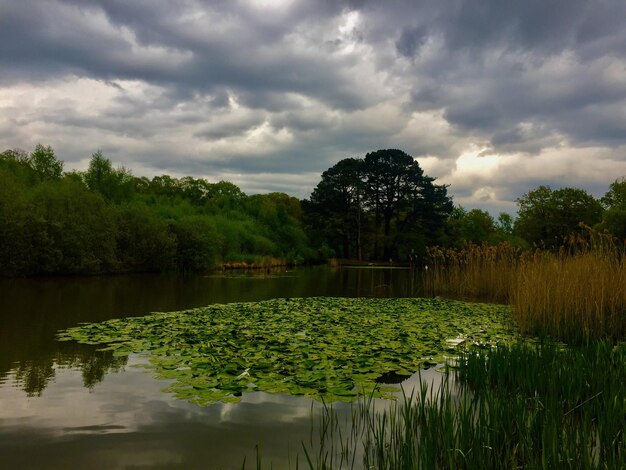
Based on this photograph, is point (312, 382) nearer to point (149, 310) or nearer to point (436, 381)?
point (436, 381)

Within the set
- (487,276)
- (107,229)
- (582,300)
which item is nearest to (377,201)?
(107,229)

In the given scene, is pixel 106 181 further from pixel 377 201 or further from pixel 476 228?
pixel 476 228

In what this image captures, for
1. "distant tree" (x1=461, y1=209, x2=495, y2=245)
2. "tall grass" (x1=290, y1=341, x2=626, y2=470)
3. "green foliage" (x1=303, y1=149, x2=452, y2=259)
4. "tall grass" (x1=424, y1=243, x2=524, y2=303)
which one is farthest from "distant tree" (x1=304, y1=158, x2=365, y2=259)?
"tall grass" (x1=290, y1=341, x2=626, y2=470)

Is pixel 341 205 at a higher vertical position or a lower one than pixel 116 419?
higher

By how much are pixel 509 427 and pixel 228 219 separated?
4812cm

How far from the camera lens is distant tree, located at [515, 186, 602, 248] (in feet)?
160

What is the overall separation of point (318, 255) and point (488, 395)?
5037 cm

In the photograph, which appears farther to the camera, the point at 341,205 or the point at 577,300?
the point at 341,205

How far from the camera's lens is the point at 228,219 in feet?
166

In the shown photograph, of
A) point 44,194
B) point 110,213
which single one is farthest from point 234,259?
point 44,194

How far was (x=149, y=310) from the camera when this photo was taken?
13.6 m

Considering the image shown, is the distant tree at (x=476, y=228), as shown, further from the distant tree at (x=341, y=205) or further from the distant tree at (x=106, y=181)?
the distant tree at (x=106, y=181)

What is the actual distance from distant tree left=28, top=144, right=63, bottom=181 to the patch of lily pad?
35637 millimetres

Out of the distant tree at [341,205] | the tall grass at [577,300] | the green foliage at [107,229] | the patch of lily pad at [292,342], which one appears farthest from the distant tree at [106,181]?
the tall grass at [577,300]
